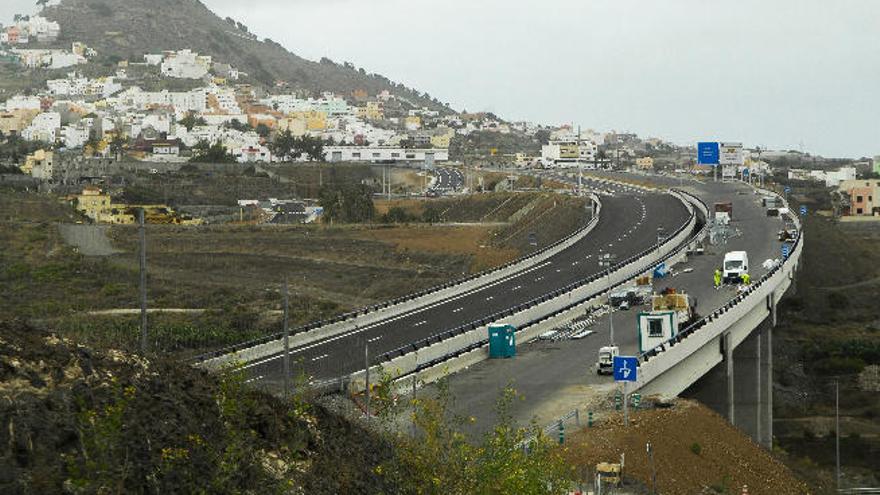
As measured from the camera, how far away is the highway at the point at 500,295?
44.4 meters

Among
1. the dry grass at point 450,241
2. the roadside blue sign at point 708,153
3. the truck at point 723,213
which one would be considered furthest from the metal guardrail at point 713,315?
the roadside blue sign at point 708,153

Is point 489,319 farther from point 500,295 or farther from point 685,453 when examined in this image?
point 685,453

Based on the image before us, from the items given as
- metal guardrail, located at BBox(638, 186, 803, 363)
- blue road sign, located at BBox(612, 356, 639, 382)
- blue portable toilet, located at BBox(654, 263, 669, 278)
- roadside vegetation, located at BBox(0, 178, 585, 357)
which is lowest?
roadside vegetation, located at BBox(0, 178, 585, 357)

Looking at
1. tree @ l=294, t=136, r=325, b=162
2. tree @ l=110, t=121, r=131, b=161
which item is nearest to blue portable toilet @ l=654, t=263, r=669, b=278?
tree @ l=110, t=121, r=131, b=161

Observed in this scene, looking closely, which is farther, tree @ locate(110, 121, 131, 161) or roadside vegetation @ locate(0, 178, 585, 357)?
tree @ locate(110, 121, 131, 161)

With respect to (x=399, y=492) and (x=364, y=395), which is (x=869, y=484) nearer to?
(x=364, y=395)

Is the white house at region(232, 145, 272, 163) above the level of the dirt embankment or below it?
above

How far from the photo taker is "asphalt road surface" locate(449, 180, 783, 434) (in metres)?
37.8

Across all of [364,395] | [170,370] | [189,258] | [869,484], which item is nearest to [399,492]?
[170,370]

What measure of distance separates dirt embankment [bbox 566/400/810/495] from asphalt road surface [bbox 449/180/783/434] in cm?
180

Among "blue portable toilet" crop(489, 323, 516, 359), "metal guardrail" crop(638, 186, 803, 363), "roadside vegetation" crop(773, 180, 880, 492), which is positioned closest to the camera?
"metal guardrail" crop(638, 186, 803, 363)

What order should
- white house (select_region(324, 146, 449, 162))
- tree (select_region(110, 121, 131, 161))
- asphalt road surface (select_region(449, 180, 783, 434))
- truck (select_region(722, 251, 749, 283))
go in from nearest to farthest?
asphalt road surface (select_region(449, 180, 783, 434)), truck (select_region(722, 251, 749, 283)), tree (select_region(110, 121, 131, 161)), white house (select_region(324, 146, 449, 162))

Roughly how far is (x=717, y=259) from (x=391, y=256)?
2428 cm

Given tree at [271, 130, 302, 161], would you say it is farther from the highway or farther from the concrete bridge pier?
the concrete bridge pier
